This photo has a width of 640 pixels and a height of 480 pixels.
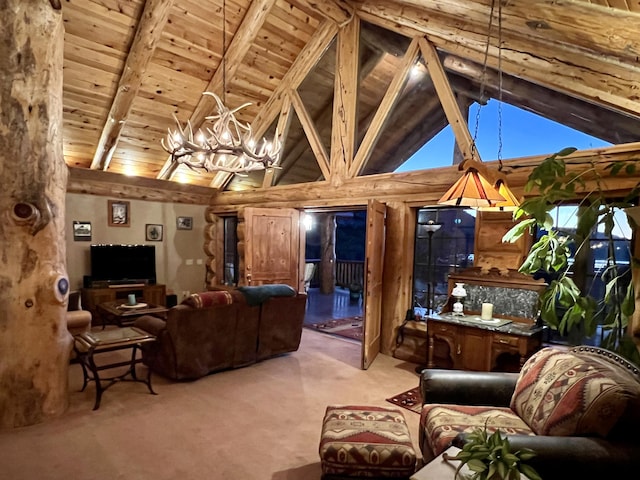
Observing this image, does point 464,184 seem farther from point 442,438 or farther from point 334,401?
point 334,401

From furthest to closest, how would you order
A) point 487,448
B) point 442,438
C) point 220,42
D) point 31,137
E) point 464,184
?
1. point 220,42
2. point 31,137
3. point 464,184
4. point 442,438
5. point 487,448

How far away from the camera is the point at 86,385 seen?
3.73 metres

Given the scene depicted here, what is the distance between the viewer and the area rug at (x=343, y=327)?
20.0ft

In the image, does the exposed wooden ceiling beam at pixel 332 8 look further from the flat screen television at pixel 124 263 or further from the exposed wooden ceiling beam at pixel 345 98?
the flat screen television at pixel 124 263

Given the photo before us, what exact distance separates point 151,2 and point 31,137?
7.20ft

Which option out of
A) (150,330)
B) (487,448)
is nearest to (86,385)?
(150,330)

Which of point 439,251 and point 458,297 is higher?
point 439,251

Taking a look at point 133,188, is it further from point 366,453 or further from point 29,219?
point 366,453

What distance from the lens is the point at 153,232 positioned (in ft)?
23.7

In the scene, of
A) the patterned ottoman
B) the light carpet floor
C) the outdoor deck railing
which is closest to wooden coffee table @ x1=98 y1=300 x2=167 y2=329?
the light carpet floor

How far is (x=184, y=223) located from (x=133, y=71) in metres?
3.44

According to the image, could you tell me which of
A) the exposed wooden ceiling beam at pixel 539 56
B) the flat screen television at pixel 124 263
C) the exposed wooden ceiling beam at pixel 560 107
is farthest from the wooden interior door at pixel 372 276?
the flat screen television at pixel 124 263

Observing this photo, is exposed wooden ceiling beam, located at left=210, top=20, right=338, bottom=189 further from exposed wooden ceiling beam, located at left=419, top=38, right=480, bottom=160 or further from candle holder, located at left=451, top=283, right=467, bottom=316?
candle holder, located at left=451, top=283, right=467, bottom=316

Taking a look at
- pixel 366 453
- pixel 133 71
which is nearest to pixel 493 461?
pixel 366 453
